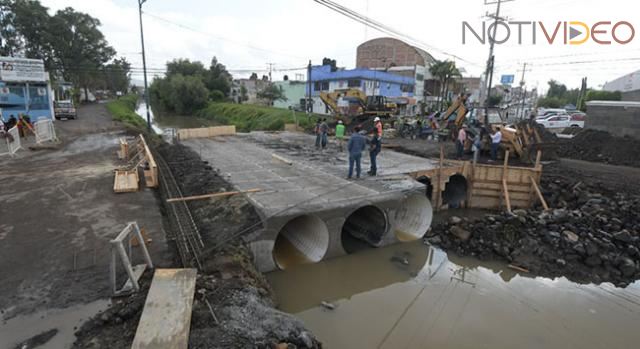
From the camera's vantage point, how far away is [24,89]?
24.9 meters

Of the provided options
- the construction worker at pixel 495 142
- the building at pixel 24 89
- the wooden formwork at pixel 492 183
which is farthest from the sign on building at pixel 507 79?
the building at pixel 24 89

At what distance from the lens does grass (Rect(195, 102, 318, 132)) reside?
34144 millimetres

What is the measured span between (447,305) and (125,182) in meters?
9.96

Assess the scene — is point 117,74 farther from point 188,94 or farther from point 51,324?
point 51,324

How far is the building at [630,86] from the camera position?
88.2 ft

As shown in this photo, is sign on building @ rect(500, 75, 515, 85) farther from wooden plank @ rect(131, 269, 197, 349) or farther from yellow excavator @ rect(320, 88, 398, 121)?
wooden plank @ rect(131, 269, 197, 349)

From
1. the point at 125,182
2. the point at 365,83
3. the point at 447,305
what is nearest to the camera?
the point at 447,305

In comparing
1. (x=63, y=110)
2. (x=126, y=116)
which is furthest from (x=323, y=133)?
(x=63, y=110)

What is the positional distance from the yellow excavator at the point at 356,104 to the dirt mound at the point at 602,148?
11939mm

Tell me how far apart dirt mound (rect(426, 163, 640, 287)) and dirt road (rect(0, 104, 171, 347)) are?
27.5ft

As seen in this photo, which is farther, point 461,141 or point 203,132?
point 203,132

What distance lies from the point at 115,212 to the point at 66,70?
169 feet

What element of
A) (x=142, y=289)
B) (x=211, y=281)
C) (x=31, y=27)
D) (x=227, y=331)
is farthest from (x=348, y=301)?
(x=31, y=27)

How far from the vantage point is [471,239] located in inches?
399
